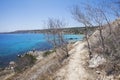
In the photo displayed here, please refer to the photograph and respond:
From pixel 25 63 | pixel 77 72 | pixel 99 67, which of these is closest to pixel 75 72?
pixel 77 72

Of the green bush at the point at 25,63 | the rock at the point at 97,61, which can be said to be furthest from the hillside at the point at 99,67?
the green bush at the point at 25,63

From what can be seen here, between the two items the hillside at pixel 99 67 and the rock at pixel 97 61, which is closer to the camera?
the hillside at pixel 99 67

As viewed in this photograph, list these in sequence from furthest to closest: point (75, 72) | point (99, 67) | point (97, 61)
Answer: point (97, 61) < point (75, 72) < point (99, 67)

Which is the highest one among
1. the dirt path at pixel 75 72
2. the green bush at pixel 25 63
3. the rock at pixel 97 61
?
the rock at pixel 97 61

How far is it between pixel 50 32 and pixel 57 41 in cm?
255

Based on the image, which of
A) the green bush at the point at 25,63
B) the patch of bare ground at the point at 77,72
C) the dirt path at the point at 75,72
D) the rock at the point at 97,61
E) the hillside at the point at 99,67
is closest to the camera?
the hillside at the point at 99,67

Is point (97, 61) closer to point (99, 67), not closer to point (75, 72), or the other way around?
point (99, 67)

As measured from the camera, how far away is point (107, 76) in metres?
24.5

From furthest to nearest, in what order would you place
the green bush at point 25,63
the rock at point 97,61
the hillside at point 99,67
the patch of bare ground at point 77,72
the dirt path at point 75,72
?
1. the green bush at point 25,63
2. the rock at point 97,61
3. the dirt path at point 75,72
4. the patch of bare ground at point 77,72
5. the hillside at point 99,67

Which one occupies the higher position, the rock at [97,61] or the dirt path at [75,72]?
the rock at [97,61]

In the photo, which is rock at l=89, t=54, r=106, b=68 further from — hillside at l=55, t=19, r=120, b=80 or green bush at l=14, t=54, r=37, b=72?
green bush at l=14, t=54, r=37, b=72

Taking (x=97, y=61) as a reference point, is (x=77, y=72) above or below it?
below

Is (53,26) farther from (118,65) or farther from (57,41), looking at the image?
(118,65)

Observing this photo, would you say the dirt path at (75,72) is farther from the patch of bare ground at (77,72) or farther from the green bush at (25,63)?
the green bush at (25,63)
